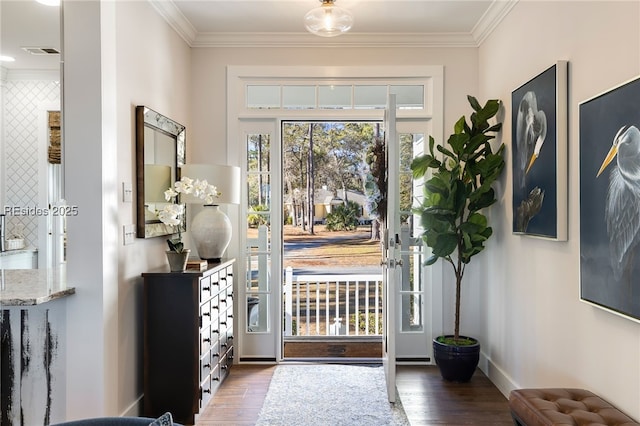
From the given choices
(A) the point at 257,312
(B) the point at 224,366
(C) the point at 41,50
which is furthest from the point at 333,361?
(C) the point at 41,50

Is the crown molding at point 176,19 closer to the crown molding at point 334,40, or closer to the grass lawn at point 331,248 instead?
the crown molding at point 334,40

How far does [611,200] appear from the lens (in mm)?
1983

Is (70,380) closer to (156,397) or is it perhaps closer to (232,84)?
(156,397)

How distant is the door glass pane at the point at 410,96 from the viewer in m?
4.12

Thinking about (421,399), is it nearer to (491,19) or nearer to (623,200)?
(623,200)

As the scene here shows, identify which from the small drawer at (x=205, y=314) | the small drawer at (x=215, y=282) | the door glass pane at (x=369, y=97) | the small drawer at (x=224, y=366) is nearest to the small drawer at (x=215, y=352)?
the small drawer at (x=224, y=366)

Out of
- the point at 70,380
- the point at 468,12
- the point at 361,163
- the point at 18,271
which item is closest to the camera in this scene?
the point at 70,380

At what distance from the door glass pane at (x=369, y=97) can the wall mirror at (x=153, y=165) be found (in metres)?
1.61

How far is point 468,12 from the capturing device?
11.7ft

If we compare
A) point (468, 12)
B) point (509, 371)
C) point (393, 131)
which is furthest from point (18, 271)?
point (468, 12)

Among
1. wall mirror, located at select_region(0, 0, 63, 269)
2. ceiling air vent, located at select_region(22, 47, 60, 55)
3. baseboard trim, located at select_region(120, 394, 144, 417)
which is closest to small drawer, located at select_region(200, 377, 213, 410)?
baseboard trim, located at select_region(120, 394, 144, 417)

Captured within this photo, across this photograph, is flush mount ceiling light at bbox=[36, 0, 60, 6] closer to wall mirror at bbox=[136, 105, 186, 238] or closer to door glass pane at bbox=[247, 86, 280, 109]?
wall mirror at bbox=[136, 105, 186, 238]

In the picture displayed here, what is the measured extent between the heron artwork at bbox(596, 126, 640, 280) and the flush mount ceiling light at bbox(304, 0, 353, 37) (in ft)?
5.78

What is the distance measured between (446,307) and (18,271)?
10.9 feet
